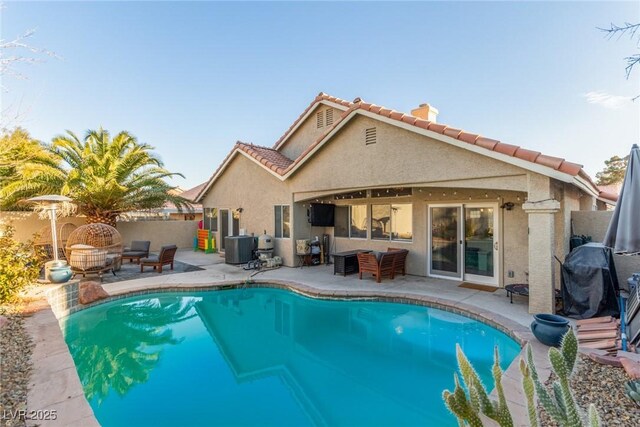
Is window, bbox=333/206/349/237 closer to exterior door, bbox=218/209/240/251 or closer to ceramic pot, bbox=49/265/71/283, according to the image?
exterior door, bbox=218/209/240/251

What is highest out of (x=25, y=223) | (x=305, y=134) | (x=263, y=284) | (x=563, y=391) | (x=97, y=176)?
(x=305, y=134)

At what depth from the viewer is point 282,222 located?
16203 millimetres

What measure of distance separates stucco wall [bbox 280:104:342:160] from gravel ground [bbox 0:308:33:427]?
14562 mm

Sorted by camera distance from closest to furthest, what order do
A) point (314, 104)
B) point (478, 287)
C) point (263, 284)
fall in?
point (478, 287) → point (263, 284) → point (314, 104)

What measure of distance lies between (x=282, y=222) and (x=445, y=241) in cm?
775

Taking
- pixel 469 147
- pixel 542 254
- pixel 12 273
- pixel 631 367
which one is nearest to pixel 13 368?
pixel 12 273

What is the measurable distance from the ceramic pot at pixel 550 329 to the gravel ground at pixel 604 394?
2.08 feet

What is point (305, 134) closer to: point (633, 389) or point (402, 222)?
point (402, 222)

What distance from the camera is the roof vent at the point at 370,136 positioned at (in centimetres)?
1176

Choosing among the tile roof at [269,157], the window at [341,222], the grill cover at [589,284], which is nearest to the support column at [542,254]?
the grill cover at [589,284]

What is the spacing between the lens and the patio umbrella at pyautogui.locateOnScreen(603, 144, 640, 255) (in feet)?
16.6

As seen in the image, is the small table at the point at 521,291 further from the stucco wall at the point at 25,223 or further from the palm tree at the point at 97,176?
the stucco wall at the point at 25,223

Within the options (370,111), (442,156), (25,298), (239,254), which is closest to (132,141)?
(239,254)

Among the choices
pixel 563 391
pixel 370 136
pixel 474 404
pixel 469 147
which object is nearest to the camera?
pixel 563 391
